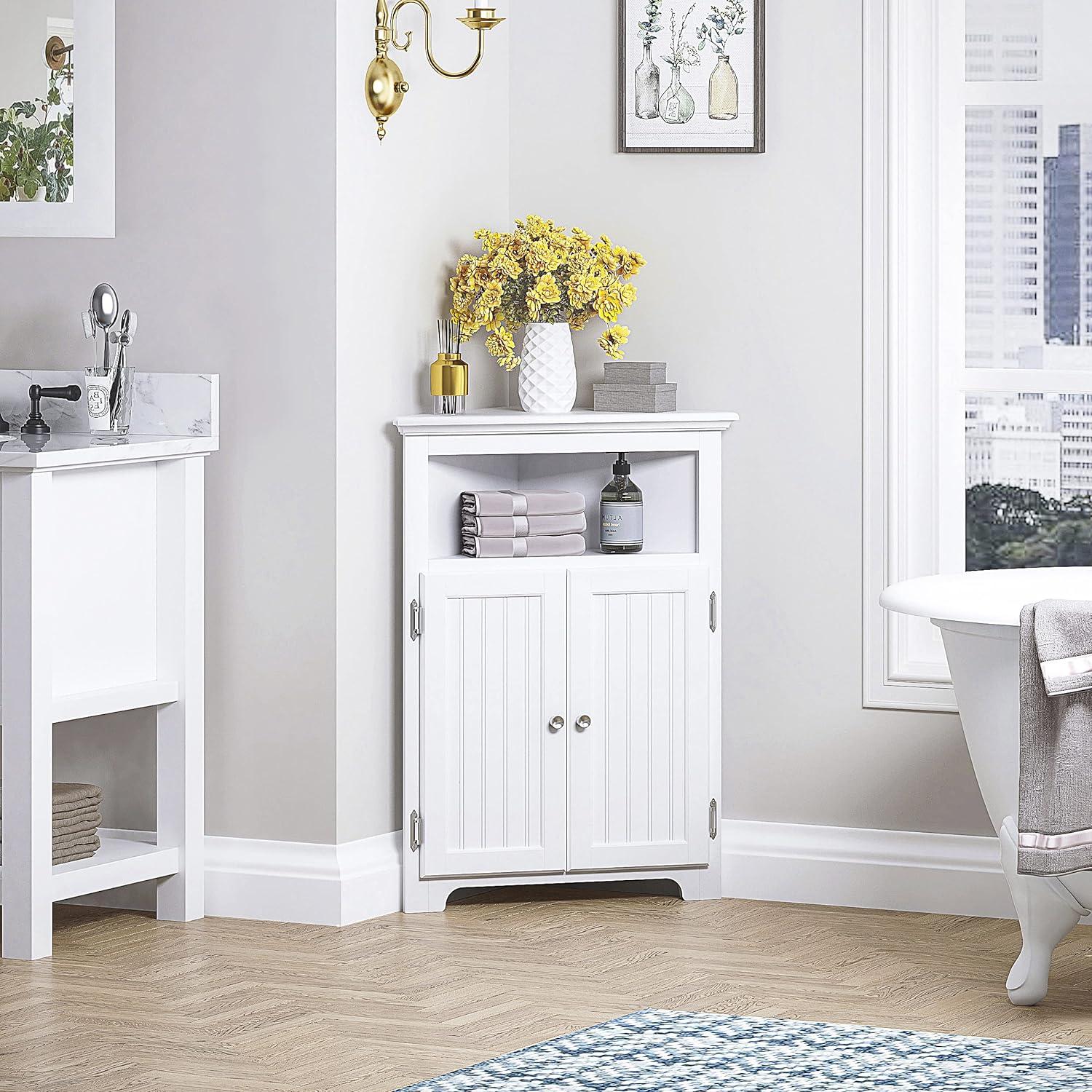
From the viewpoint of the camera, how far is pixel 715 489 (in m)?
4.11

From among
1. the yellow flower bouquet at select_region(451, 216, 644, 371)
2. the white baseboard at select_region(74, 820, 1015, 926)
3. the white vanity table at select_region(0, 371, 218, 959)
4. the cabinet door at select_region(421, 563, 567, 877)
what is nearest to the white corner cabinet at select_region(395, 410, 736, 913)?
the cabinet door at select_region(421, 563, 567, 877)

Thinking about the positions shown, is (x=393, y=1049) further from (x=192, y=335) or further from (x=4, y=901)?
(x=192, y=335)

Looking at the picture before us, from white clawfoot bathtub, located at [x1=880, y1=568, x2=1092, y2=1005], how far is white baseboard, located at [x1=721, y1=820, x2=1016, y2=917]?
0.63 metres

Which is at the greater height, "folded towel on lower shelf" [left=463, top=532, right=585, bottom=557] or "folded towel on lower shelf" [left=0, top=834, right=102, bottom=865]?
"folded towel on lower shelf" [left=463, top=532, right=585, bottom=557]

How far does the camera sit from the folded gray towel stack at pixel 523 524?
13.2 feet

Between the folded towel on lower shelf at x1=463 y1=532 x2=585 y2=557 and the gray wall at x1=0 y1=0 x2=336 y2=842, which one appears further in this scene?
the folded towel on lower shelf at x1=463 y1=532 x2=585 y2=557

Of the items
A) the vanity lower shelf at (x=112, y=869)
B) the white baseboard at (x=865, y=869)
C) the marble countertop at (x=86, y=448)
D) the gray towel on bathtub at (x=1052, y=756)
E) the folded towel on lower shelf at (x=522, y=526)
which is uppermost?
the marble countertop at (x=86, y=448)

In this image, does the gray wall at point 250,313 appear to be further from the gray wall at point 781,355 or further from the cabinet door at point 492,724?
the gray wall at point 781,355

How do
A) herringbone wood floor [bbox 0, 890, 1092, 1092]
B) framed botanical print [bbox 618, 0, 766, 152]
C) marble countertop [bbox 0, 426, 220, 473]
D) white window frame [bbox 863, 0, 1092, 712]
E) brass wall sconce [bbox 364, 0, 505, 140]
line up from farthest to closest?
framed botanical print [bbox 618, 0, 766, 152] → white window frame [bbox 863, 0, 1092, 712] → brass wall sconce [bbox 364, 0, 505, 140] → marble countertop [bbox 0, 426, 220, 473] → herringbone wood floor [bbox 0, 890, 1092, 1092]

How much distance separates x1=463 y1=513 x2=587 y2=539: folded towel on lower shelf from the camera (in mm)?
4023

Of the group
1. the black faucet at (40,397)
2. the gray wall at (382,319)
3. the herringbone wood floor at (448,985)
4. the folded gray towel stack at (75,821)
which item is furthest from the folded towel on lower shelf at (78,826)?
the black faucet at (40,397)

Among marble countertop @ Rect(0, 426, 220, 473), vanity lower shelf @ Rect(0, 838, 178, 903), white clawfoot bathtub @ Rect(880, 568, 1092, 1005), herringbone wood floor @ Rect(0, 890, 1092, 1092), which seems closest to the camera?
herringbone wood floor @ Rect(0, 890, 1092, 1092)

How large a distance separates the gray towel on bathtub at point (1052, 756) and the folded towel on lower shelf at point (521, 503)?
4.14 feet

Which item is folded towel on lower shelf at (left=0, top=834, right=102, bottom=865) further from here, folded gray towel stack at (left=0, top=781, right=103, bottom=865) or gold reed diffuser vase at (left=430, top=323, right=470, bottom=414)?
gold reed diffuser vase at (left=430, top=323, right=470, bottom=414)
